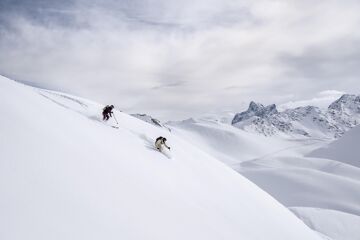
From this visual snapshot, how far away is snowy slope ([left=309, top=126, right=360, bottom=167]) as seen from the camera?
16288 centimetres

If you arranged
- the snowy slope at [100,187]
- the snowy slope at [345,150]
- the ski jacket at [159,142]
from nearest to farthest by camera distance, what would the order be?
1. the snowy slope at [100,187]
2. the ski jacket at [159,142]
3. the snowy slope at [345,150]

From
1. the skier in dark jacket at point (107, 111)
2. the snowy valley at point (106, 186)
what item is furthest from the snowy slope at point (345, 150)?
the skier in dark jacket at point (107, 111)

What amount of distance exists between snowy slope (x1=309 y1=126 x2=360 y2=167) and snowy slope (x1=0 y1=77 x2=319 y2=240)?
6292 inches

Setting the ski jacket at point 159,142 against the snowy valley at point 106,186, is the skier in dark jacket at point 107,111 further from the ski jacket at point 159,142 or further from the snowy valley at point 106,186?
the ski jacket at point 159,142

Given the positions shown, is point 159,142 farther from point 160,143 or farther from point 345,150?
point 345,150

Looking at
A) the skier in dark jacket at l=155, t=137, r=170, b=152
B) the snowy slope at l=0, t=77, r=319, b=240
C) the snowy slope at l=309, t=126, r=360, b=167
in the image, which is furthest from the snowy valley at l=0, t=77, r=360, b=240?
the snowy slope at l=309, t=126, r=360, b=167

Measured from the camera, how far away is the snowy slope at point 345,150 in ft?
534

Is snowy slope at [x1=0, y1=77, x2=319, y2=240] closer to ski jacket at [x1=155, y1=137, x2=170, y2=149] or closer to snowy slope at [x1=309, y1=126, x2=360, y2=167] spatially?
ski jacket at [x1=155, y1=137, x2=170, y2=149]

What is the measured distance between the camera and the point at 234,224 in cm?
1211

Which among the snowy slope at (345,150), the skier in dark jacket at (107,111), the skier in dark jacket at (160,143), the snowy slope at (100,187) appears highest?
the snowy slope at (345,150)

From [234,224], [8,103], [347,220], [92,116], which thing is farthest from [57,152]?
[347,220]

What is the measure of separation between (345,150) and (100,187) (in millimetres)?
185845

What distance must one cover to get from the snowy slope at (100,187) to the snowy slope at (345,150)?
160 metres

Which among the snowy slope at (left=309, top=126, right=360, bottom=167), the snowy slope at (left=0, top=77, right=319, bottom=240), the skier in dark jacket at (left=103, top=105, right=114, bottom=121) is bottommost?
the snowy slope at (left=0, top=77, right=319, bottom=240)
